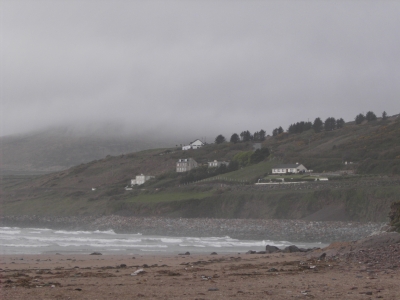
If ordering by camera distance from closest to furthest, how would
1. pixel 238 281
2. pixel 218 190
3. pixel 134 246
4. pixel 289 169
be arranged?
1. pixel 238 281
2. pixel 134 246
3. pixel 218 190
4. pixel 289 169

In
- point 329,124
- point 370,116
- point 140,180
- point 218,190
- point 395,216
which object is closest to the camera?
point 395,216

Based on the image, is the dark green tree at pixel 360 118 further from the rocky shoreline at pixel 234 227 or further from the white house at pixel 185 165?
the rocky shoreline at pixel 234 227

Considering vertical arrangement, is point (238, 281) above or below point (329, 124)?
below

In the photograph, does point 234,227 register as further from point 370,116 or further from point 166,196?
point 370,116

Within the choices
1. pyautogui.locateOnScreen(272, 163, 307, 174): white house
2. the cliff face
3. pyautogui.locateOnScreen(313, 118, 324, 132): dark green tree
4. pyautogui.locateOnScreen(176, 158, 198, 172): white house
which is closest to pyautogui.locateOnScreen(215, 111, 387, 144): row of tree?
pyautogui.locateOnScreen(313, 118, 324, 132): dark green tree

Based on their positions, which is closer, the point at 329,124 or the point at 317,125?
the point at 317,125

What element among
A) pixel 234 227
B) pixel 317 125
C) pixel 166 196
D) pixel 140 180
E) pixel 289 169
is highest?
pixel 317 125

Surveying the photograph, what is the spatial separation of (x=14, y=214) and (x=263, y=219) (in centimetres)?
4725

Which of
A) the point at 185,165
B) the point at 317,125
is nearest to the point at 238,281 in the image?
the point at 185,165

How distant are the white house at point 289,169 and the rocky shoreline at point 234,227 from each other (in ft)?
94.1

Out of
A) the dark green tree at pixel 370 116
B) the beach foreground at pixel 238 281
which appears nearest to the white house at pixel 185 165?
the dark green tree at pixel 370 116

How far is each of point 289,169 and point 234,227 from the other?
110 feet

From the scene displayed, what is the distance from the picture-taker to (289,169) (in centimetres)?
8444

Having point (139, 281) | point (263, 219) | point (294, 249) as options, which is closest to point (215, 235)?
point (263, 219)
